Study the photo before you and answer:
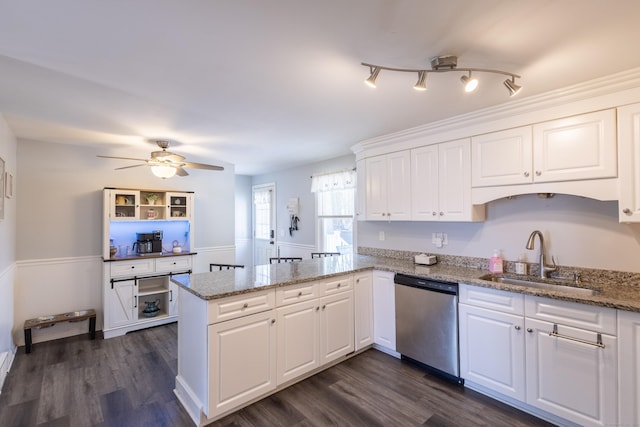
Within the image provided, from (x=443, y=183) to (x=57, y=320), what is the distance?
458 centimetres

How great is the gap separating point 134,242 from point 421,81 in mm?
4184

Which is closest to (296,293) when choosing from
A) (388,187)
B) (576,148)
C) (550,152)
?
(388,187)

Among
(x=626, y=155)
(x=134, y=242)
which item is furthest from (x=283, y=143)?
(x=626, y=155)

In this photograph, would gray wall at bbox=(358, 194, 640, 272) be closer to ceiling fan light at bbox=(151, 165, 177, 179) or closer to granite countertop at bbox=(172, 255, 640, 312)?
granite countertop at bbox=(172, 255, 640, 312)

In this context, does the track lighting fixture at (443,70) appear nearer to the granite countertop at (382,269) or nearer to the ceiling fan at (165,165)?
the granite countertop at (382,269)

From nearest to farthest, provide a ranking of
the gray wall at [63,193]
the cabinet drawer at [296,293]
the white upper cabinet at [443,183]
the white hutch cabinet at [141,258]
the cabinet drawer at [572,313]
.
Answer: the cabinet drawer at [572,313] → the cabinet drawer at [296,293] → the white upper cabinet at [443,183] → the gray wall at [63,193] → the white hutch cabinet at [141,258]

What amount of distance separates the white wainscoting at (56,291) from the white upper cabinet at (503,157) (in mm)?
4603

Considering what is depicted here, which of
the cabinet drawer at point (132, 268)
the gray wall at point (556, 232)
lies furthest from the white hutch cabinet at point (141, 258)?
the gray wall at point (556, 232)

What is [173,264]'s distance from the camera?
414 centimetres

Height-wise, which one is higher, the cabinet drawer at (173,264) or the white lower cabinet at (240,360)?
the cabinet drawer at (173,264)

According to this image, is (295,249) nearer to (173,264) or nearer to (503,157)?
(173,264)

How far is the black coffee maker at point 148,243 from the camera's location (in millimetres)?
4066

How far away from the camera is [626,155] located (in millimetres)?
2018

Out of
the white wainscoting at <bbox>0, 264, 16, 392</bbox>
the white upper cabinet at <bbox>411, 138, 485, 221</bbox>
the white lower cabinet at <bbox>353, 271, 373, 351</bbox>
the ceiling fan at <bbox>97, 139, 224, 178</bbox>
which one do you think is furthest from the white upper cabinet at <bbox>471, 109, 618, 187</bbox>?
the white wainscoting at <bbox>0, 264, 16, 392</bbox>
